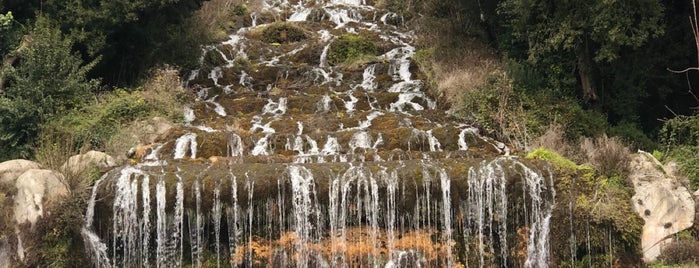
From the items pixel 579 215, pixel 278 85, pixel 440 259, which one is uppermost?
pixel 278 85

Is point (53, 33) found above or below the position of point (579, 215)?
above

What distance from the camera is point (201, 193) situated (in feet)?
31.1

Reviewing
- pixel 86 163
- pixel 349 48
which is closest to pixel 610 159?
pixel 86 163

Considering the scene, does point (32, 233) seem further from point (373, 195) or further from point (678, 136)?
point (678, 136)

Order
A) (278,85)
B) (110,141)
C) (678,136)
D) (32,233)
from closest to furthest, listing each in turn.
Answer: (32,233), (110,141), (678,136), (278,85)

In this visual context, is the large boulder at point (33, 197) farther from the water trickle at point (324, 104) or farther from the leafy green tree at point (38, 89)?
the water trickle at point (324, 104)

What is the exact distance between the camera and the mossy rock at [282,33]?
24297 mm

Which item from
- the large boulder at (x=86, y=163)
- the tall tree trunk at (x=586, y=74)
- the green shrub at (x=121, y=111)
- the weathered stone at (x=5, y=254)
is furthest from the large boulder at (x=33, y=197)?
the tall tree trunk at (x=586, y=74)

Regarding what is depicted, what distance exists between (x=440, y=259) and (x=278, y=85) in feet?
32.6

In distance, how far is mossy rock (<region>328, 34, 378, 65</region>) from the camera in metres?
21.3

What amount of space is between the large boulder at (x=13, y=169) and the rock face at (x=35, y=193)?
22cm

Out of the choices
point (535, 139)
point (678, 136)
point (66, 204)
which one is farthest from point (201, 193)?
point (678, 136)

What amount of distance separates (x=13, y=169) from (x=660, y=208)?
10497 millimetres

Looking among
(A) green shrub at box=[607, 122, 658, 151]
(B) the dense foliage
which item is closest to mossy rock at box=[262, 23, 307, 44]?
(B) the dense foliage
